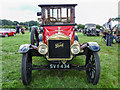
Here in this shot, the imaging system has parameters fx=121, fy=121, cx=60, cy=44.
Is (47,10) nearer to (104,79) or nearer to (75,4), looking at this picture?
(75,4)

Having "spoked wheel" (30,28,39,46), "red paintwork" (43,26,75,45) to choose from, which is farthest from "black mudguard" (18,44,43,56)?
"spoked wheel" (30,28,39,46)

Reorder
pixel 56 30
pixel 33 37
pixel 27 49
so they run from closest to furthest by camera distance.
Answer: pixel 27 49 < pixel 56 30 < pixel 33 37

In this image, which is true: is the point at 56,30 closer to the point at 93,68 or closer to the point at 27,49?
the point at 27,49

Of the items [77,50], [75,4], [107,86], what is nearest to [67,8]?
[75,4]

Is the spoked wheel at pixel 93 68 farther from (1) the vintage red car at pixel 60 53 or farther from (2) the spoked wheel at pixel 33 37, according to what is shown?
(2) the spoked wheel at pixel 33 37

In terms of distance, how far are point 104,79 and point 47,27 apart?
2489mm

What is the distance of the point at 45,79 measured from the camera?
3.49 m

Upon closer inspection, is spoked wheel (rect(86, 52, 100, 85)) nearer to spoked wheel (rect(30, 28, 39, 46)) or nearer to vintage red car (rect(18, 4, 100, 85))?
vintage red car (rect(18, 4, 100, 85))

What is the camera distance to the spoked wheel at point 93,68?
10.1ft

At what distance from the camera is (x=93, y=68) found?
3305mm

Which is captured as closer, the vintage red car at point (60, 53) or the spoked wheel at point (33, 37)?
the vintage red car at point (60, 53)

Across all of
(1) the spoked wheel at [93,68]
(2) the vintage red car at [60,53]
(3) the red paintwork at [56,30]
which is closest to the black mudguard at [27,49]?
(2) the vintage red car at [60,53]

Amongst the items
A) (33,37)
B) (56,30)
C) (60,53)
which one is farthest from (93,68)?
(33,37)

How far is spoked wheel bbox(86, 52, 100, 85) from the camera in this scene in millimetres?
3086
